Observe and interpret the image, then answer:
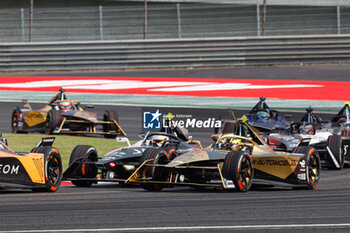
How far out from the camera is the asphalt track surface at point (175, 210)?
293 inches

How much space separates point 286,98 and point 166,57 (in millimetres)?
5979

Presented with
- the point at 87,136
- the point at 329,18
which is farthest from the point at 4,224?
the point at 329,18

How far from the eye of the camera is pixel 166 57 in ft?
90.7

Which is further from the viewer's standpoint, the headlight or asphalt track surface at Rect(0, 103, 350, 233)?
the headlight

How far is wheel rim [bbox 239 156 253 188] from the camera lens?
1074 centimetres

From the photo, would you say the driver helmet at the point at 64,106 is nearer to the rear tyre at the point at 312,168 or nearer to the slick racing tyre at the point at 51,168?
the slick racing tyre at the point at 51,168

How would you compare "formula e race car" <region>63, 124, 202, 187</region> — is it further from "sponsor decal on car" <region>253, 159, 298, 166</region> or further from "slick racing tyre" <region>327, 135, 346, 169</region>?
"slick racing tyre" <region>327, 135, 346, 169</region>

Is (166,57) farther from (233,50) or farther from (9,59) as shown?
(9,59)

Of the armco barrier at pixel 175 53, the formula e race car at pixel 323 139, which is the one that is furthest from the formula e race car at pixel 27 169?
the armco barrier at pixel 175 53

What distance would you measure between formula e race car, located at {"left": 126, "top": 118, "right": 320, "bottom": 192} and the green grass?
5.43 m

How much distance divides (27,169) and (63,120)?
9.32 meters

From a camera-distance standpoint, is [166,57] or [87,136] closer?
[87,136]

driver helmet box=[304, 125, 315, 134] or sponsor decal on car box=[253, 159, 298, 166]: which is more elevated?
driver helmet box=[304, 125, 315, 134]

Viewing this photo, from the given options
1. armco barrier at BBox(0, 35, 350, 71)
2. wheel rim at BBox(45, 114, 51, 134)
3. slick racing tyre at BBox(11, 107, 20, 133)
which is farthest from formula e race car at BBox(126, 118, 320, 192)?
armco barrier at BBox(0, 35, 350, 71)
